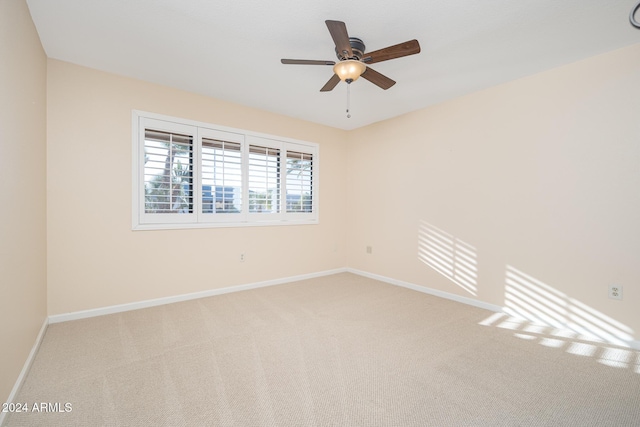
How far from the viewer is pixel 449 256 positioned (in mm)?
→ 3502

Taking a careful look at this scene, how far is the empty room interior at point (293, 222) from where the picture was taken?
170 cm

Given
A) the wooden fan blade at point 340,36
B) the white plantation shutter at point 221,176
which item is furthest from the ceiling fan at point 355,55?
the white plantation shutter at point 221,176

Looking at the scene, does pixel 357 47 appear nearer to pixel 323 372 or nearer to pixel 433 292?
pixel 323 372

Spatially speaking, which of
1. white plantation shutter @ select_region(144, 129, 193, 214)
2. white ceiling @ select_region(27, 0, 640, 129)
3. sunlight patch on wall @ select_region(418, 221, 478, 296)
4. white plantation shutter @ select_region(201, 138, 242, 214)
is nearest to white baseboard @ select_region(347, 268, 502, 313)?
sunlight patch on wall @ select_region(418, 221, 478, 296)

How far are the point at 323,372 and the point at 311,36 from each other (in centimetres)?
256

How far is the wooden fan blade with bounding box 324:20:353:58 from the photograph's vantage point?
169 cm

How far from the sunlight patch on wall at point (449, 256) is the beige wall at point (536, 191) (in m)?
0.02

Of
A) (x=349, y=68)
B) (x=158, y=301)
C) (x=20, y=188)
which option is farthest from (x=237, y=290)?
(x=349, y=68)

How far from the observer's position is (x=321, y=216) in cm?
470

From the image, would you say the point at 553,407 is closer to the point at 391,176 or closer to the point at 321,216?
the point at 391,176

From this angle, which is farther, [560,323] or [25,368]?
[560,323]

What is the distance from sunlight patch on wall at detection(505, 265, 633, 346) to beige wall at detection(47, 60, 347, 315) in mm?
3236

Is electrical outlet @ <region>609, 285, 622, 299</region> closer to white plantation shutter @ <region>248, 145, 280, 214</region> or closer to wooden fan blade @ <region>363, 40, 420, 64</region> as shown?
wooden fan blade @ <region>363, 40, 420, 64</region>

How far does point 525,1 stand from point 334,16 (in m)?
1.29
